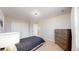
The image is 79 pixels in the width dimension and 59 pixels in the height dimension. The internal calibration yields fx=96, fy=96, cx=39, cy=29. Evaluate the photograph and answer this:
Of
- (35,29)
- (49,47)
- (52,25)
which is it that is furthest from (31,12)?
(49,47)

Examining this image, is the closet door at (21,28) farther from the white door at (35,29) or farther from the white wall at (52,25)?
the white wall at (52,25)

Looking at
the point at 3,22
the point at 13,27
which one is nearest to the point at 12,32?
the point at 13,27

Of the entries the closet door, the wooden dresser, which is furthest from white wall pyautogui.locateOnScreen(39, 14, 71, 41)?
the closet door

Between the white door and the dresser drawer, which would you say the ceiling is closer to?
the white door

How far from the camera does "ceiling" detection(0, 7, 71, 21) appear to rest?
4.25 feet

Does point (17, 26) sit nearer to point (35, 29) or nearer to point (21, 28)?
point (21, 28)

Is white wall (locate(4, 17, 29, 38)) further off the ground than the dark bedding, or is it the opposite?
white wall (locate(4, 17, 29, 38))

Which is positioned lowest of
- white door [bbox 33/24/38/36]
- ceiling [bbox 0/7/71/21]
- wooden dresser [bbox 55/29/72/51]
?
wooden dresser [bbox 55/29/72/51]

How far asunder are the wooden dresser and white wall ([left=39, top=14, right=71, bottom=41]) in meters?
0.06

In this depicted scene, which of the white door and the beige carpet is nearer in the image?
the beige carpet

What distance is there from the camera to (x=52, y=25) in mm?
1423

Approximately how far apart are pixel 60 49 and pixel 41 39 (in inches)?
11.8

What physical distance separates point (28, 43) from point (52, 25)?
17.3 inches
